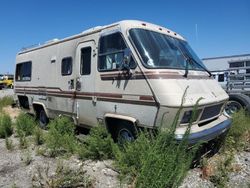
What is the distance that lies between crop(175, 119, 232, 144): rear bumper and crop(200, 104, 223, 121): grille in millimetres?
227

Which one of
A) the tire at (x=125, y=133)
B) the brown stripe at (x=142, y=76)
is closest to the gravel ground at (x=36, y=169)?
the tire at (x=125, y=133)

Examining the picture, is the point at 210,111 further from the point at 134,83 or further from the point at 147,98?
the point at 134,83

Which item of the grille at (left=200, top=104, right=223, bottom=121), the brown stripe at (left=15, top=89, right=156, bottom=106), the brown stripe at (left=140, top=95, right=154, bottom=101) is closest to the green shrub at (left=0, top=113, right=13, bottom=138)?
the brown stripe at (left=15, top=89, right=156, bottom=106)

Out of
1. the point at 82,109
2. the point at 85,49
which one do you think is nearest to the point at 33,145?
the point at 82,109

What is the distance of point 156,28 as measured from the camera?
257 inches

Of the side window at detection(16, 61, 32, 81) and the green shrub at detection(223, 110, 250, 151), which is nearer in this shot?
the green shrub at detection(223, 110, 250, 151)

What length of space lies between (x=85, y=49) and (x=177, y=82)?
268 cm

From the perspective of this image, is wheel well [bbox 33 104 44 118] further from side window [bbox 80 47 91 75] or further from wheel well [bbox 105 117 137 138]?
wheel well [bbox 105 117 137 138]

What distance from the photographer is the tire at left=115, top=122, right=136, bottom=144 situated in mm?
5878

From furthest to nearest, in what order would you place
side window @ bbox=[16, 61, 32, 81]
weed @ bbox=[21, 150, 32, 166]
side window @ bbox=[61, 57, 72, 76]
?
side window @ bbox=[16, 61, 32, 81]
side window @ bbox=[61, 57, 72, 76]
weed @ bbox=[21, 150, 32, 166]

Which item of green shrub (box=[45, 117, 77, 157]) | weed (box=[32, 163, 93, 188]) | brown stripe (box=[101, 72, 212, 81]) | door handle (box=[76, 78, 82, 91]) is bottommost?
weed (box=[32, 163, 93, 188])

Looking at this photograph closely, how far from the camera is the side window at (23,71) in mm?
10305

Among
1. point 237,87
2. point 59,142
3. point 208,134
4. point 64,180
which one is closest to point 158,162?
point 64,180

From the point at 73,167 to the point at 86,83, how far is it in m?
2.09
